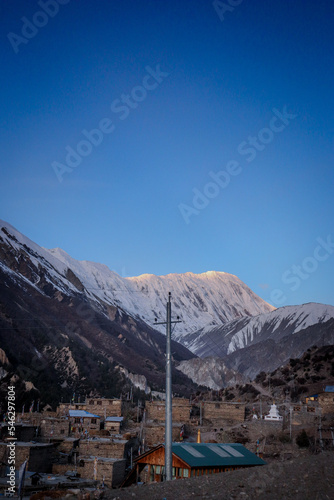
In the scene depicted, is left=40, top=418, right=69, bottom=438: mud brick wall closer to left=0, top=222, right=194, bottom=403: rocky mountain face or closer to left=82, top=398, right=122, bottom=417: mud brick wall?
left=82, top=398, right=122, bottom=417: mud brick wall

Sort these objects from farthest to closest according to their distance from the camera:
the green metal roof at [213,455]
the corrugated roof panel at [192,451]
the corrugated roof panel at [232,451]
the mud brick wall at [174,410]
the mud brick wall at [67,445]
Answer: the mud brick wall at [174,410] < the mud brick wall at [67,445] < the corrugated roof panel at [232,451] < the corrugated roof panel at [192,451] < the green metal roof at [213,455]

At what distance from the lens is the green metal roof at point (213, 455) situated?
19672mm

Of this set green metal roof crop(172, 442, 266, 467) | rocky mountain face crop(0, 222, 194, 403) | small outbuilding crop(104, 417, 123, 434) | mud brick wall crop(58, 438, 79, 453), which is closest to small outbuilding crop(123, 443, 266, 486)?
green metal roof crop(172, 442, 266, 467)

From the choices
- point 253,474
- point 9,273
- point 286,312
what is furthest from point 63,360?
point 286,312

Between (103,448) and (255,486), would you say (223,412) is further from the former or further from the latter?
(255,486)

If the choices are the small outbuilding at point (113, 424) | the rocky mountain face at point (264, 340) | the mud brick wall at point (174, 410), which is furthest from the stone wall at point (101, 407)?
the rocky mountain face at point (264, 340)

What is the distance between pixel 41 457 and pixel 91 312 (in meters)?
102

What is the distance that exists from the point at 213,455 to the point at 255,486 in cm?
932

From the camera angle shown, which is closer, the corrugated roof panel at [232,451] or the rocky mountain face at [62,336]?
the corrugated roof panel at [232,451]

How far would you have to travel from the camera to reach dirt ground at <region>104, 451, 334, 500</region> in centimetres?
1158

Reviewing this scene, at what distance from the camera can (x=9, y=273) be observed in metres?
113

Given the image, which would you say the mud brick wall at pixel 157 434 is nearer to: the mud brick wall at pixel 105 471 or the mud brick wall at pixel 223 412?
the mud brick wall at pixel 223 412

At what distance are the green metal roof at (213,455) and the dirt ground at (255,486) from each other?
5.64 m

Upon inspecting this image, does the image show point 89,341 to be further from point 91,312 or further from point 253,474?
point 253,474
